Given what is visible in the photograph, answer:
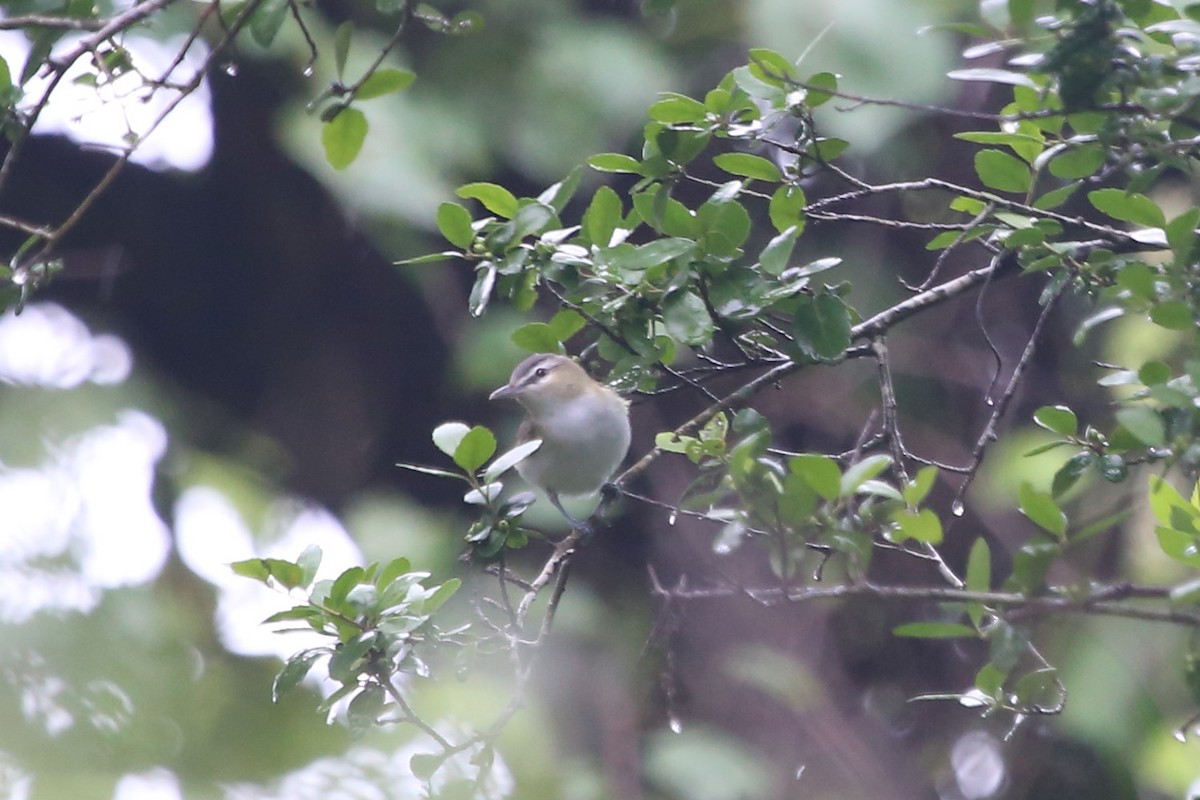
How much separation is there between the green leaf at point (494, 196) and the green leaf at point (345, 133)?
0.62 feet

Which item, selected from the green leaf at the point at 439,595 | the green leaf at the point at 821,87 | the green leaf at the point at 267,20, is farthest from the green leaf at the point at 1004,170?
the green leaf at the point at 267,20

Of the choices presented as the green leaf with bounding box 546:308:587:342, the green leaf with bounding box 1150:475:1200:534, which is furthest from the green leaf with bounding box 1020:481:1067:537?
the green leaf with bounding box 546:308:587:342

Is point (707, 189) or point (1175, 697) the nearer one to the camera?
point (1175, 697)

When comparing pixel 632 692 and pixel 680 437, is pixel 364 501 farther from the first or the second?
pixel 680 437

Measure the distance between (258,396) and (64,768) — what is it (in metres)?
3.82

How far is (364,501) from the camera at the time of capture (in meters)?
4.42

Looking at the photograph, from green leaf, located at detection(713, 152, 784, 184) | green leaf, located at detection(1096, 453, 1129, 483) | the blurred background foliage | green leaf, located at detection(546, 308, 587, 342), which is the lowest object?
the blurred background foliage

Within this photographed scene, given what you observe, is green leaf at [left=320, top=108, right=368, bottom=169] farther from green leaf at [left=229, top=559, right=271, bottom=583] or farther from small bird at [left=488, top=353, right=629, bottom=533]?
small bird at [left=488, top=353, right=629, bottom=533]

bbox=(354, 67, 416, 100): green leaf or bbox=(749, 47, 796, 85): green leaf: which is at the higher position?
Result: bbox=(354, 67, 416, 100): green leaf

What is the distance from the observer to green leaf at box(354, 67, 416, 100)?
5.76 feet

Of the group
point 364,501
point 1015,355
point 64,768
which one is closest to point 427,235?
point 364,501

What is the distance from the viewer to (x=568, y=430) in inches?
124

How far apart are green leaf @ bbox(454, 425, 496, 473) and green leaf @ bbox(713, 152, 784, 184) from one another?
0.53 metres

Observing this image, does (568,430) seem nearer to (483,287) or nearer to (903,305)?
(903,305)
